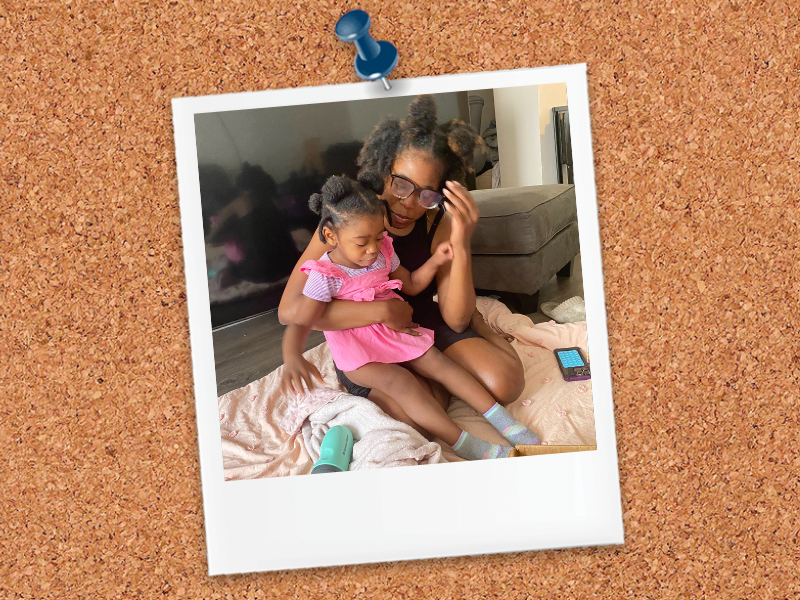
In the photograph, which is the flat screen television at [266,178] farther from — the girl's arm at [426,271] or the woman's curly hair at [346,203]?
the girl's arm at [426,271]

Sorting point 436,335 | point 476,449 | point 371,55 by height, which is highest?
point 371,55

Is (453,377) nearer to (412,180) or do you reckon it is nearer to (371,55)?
(412,180)

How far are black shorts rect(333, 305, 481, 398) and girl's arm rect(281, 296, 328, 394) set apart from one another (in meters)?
0.04

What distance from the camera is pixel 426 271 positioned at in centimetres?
59

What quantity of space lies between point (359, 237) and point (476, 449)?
0.80ft

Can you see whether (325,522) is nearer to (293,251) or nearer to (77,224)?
(293,251)

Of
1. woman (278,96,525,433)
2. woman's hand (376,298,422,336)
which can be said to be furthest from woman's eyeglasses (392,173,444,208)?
woman's hand (376,298,422,336)

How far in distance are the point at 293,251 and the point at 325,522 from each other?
0.28 m

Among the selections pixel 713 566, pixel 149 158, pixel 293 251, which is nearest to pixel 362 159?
pixel 293 251

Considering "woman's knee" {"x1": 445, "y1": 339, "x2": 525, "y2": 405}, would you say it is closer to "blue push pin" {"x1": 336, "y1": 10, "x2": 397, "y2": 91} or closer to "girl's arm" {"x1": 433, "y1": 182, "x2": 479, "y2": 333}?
"girl's arm" {"x1": 433, "y1": 182, "x2": 479, "y2": 333}

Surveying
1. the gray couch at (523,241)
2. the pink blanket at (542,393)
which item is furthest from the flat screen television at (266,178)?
the pink blanket at (542,393)

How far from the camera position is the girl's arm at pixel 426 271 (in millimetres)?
589

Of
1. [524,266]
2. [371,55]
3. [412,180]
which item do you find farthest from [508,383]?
[371,55]

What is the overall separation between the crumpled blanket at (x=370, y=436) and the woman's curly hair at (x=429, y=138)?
0.81 feet
